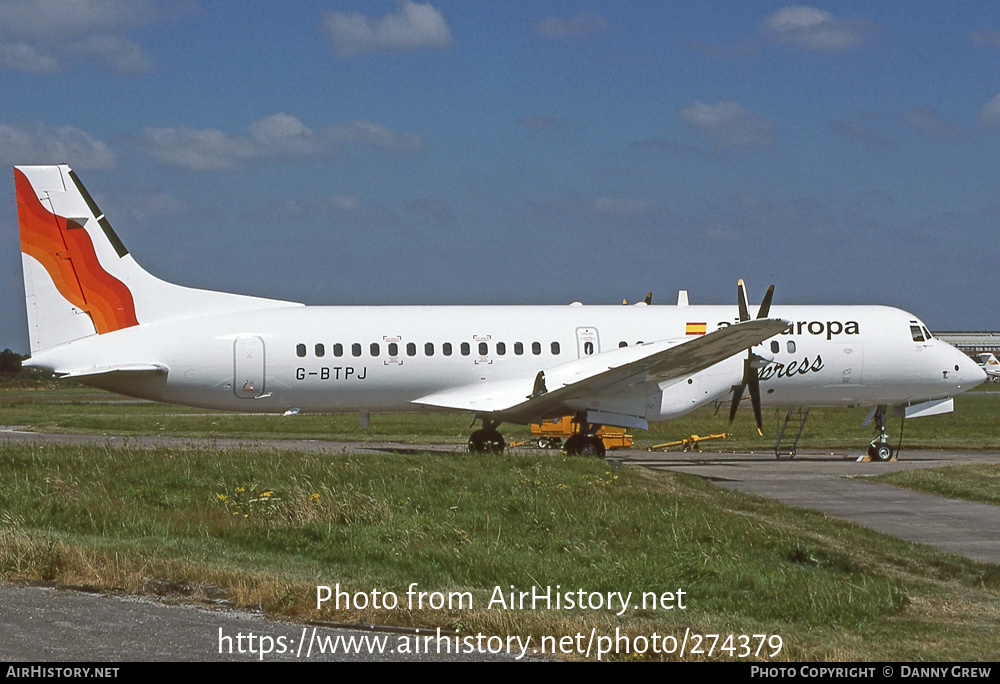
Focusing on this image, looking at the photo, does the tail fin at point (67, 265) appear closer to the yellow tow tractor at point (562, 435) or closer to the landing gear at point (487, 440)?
the landing gear at point (487, 440)

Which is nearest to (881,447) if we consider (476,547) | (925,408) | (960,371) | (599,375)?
(925,408)

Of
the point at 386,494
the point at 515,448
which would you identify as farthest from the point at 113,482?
the point at 515,448

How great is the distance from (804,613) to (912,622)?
109 cm

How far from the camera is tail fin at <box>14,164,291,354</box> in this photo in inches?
1054

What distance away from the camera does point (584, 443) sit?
90.2ft

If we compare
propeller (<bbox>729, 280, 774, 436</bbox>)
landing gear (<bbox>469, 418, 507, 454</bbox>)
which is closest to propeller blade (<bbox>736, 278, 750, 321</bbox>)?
propeller (<bbox>729, 280, 774, 436</bbox>)

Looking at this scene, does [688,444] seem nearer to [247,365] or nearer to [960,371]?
[960,371]

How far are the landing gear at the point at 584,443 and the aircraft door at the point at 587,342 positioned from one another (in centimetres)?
216

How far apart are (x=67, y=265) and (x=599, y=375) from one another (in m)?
13.2

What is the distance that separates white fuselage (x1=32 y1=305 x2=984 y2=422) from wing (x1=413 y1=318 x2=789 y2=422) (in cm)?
33

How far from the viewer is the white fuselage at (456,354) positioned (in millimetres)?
27094

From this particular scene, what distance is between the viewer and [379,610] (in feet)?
34.2

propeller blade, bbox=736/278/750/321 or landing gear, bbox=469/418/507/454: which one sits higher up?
propeller blade, bbox=736/278/750/321

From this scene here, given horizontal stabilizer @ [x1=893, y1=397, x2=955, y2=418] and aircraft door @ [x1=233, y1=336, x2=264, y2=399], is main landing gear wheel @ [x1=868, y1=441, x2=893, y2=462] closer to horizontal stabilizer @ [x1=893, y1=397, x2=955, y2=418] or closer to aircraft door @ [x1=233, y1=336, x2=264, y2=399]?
horizontal stabilizer @ [x1=893, y1=397, x2=955, y2=418]
